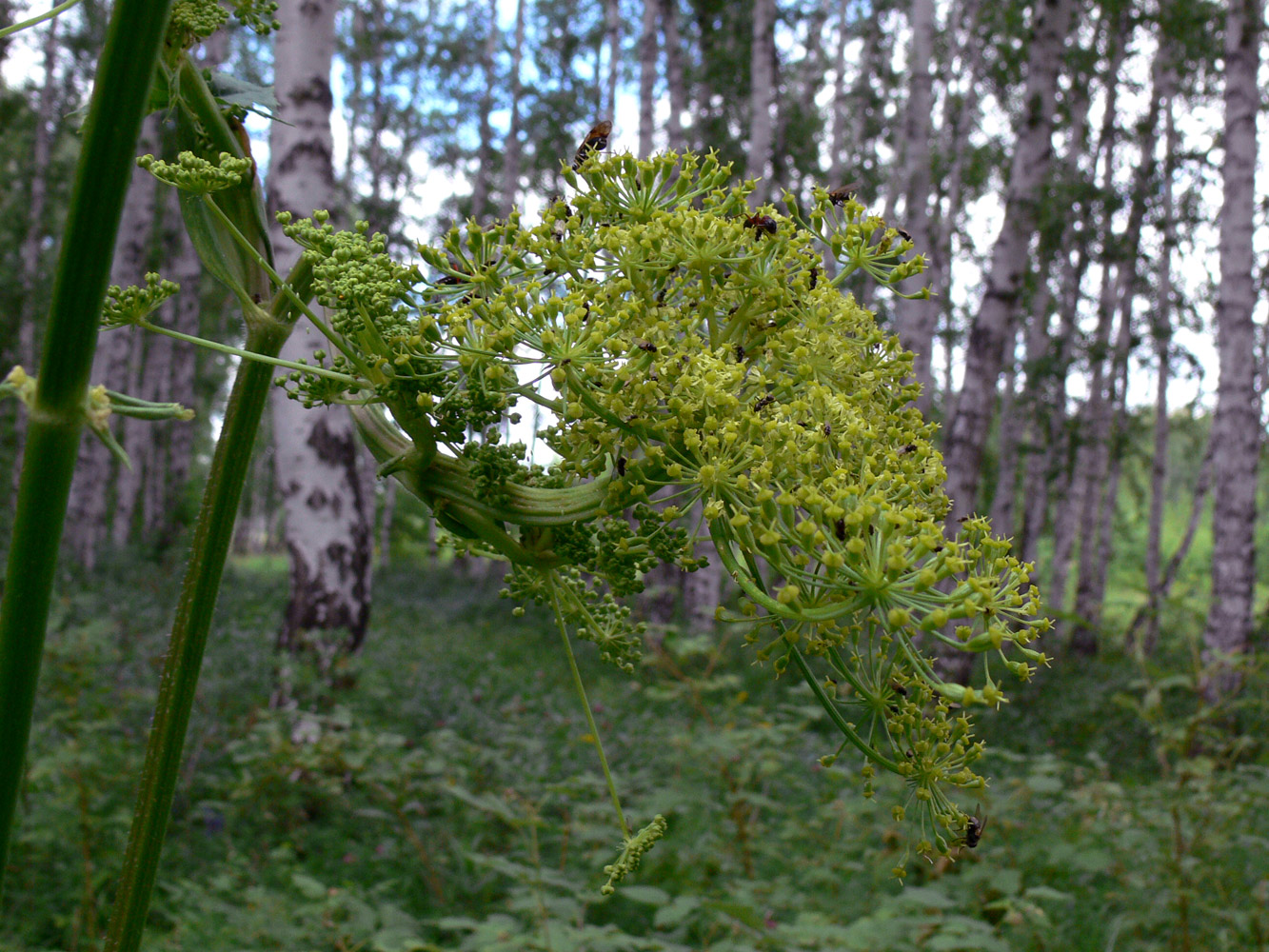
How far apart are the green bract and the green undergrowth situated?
1.98 m

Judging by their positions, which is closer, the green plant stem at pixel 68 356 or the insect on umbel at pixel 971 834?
the green plant stem at pixel 68 356

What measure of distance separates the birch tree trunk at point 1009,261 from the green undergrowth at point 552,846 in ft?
10.5

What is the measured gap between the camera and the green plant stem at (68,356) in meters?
0.53

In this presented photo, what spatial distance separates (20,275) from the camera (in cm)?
1677

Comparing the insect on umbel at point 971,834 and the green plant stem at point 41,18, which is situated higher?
the green plant stem at point 41,18

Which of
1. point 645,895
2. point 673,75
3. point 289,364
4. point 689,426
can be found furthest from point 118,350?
point 689,426

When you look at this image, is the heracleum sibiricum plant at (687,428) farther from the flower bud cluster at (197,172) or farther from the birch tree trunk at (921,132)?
the birch tree trunk at (921,132)

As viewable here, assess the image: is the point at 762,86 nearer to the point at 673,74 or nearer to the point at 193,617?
the point at 673,74

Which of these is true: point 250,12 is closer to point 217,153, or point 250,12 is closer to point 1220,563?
point 217,153

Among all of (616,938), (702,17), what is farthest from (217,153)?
(702,17)

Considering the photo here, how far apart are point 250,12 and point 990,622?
1051mm

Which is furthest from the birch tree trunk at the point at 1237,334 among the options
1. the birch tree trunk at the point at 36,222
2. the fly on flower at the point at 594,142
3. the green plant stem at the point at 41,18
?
the birch tree trunk at the point at 36,222

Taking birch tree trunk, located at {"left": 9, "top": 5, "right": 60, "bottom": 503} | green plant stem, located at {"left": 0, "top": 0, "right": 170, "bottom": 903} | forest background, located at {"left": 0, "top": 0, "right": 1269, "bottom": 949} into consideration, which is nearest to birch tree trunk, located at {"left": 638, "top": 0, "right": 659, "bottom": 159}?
forest background, located at {"left": 0, "top": 0, "right": 1269, "bottom": 949}

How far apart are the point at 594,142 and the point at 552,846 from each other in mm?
4045
